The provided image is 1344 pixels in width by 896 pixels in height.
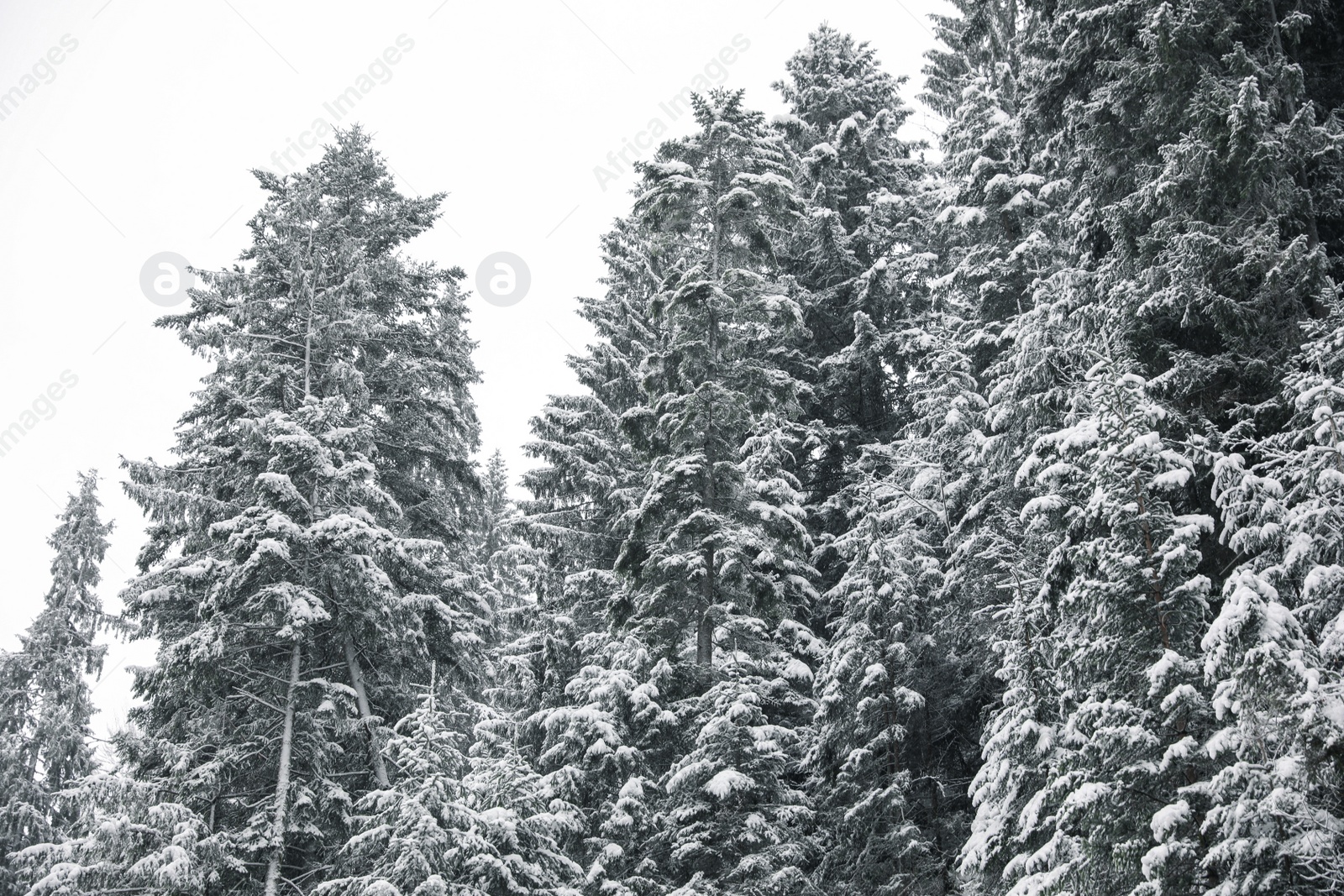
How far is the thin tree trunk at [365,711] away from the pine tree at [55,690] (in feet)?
39.6

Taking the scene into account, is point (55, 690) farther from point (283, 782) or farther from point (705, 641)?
point (705, 641)

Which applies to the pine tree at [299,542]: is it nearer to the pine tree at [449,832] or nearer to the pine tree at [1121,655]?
the pine tree at [449,832]

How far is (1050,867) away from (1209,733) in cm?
203

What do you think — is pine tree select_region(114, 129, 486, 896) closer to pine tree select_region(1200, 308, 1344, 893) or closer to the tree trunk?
the tree trunk

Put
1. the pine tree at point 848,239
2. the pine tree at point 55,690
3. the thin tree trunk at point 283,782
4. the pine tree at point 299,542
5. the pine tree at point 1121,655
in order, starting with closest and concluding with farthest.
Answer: the pine tree at point 1121,655 → the thin tree trunk at point 283,782 → the pine tree at point 299,542 → the pine tree at point 848,239 → the pine tree at point 55,690

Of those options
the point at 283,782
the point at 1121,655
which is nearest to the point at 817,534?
the point at 283,782

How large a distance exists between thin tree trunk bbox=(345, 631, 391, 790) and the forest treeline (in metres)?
0.12

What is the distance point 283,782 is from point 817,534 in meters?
13.0

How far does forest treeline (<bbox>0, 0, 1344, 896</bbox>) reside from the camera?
8930 mm

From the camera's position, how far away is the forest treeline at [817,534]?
29.3 feet

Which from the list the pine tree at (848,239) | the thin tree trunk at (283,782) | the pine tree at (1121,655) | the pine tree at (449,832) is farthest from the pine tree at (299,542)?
the pine tree at (1121,655)

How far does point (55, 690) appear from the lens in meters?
27.5

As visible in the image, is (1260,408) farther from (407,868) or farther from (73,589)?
(73,589)

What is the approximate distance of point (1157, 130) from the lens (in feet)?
40.6
